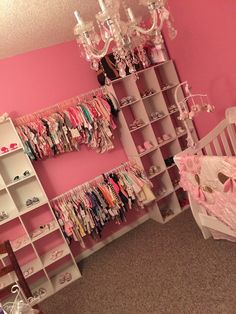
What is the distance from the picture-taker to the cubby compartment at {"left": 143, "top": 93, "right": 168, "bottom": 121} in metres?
3.38

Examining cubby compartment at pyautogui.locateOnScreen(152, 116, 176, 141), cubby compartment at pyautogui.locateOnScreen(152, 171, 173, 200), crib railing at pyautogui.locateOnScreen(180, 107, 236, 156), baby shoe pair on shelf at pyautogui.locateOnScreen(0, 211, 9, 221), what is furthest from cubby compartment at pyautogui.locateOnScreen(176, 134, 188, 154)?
baby shoe pair on shelf at pyautogui.locateOnScreen(0, 211, 9, 221)

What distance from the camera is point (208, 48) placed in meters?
2.89

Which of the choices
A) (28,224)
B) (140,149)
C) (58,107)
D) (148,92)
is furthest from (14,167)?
(148,92)

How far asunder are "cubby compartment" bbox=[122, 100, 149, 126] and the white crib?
827mm

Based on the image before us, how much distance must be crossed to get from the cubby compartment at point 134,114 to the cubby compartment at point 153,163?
408 millimetres

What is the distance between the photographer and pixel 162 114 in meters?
3.41

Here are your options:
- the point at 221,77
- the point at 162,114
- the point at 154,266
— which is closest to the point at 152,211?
the point at 154,266

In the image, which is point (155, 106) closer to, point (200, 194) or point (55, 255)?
point (200, 194)

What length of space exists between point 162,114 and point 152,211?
118 cm

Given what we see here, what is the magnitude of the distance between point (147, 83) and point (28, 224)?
6.84 ft

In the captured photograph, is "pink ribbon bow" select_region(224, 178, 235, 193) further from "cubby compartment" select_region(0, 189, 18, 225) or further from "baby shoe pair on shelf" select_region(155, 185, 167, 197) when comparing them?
"cubby compartment" select_region(0, 189, 18, 225)

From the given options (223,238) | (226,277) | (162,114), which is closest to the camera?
(226,277)

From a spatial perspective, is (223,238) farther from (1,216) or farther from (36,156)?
(1,216)

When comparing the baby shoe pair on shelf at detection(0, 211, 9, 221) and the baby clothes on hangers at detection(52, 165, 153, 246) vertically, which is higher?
the baby shoe pair on shelf at detection(0, 211, 9, 221)
